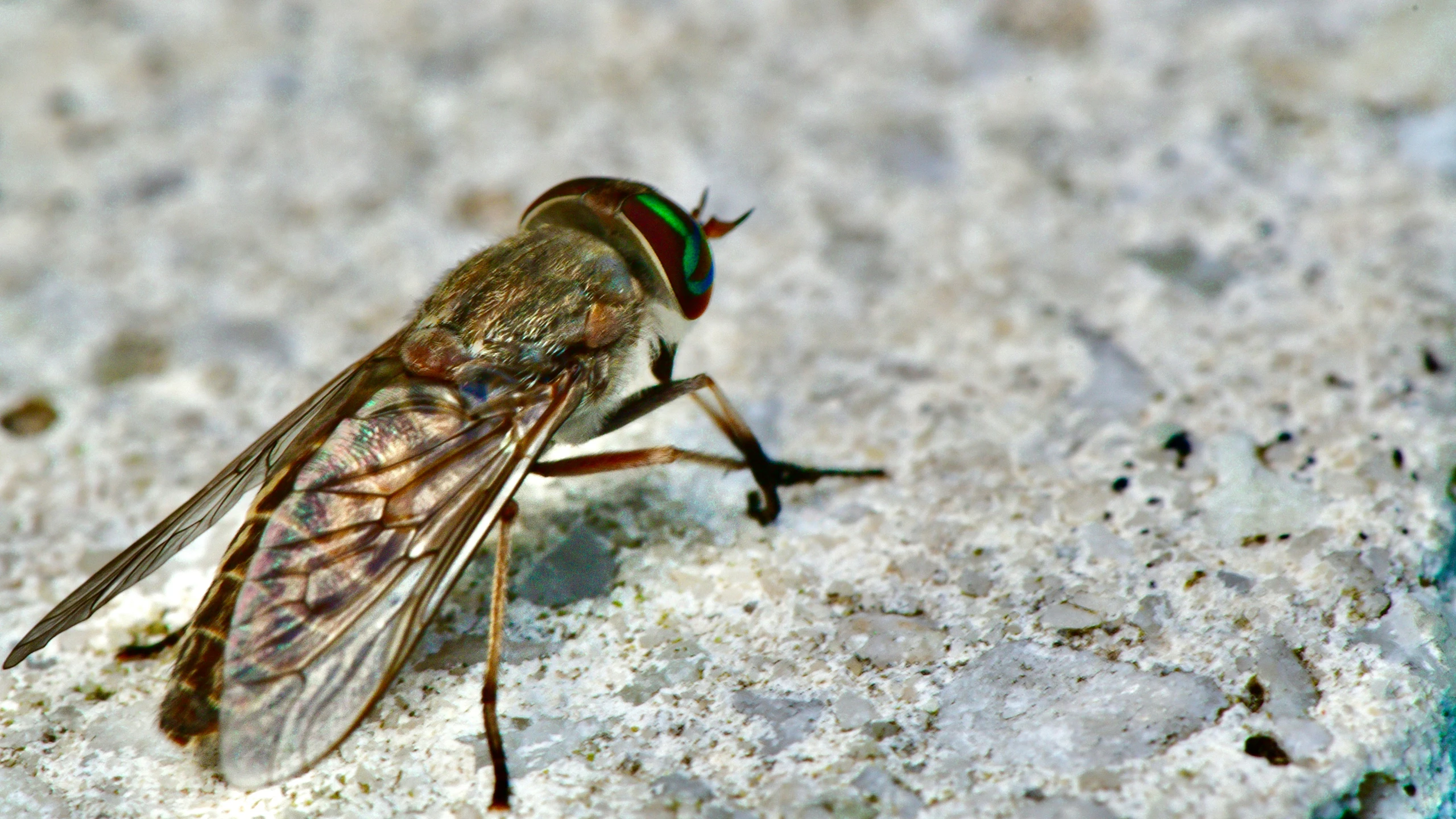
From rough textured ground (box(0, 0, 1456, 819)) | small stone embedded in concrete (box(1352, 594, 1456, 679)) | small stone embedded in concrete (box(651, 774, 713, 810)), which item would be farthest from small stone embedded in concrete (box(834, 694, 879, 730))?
small stone embedded in concrete (box(1352, 594, 1456, 679))

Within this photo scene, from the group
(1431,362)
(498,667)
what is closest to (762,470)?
(498,667)

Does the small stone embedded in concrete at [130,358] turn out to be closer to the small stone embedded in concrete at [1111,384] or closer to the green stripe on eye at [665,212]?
the green stripe on eye at [665,212]

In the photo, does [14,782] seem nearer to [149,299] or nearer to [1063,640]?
[149,299]

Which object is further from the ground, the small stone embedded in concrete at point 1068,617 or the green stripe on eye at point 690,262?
the green stripe on eye at point 690,262

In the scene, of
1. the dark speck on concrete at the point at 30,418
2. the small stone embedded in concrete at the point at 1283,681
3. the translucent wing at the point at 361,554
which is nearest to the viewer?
the translucent wing at the point at 361,554

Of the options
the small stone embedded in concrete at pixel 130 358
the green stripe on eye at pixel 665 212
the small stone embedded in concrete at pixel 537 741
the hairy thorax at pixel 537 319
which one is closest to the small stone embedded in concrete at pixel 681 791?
the small stone embedded in concrete at pixel 537 741

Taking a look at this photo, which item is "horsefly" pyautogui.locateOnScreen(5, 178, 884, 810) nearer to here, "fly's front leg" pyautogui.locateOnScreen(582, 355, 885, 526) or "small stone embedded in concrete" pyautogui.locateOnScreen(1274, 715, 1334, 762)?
"fly's front leg" pyautogui.locateOnScreen(582, 355, 885, 526)

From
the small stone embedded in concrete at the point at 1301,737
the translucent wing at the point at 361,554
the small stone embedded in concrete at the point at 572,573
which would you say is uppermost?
the translucent wing at the point at 361,554

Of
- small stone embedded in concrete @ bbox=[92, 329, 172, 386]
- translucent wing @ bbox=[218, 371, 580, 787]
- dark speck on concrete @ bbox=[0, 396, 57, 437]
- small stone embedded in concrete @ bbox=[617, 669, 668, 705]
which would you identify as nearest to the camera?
translucent wing @ bbox=[218, 371, 580, 787]
